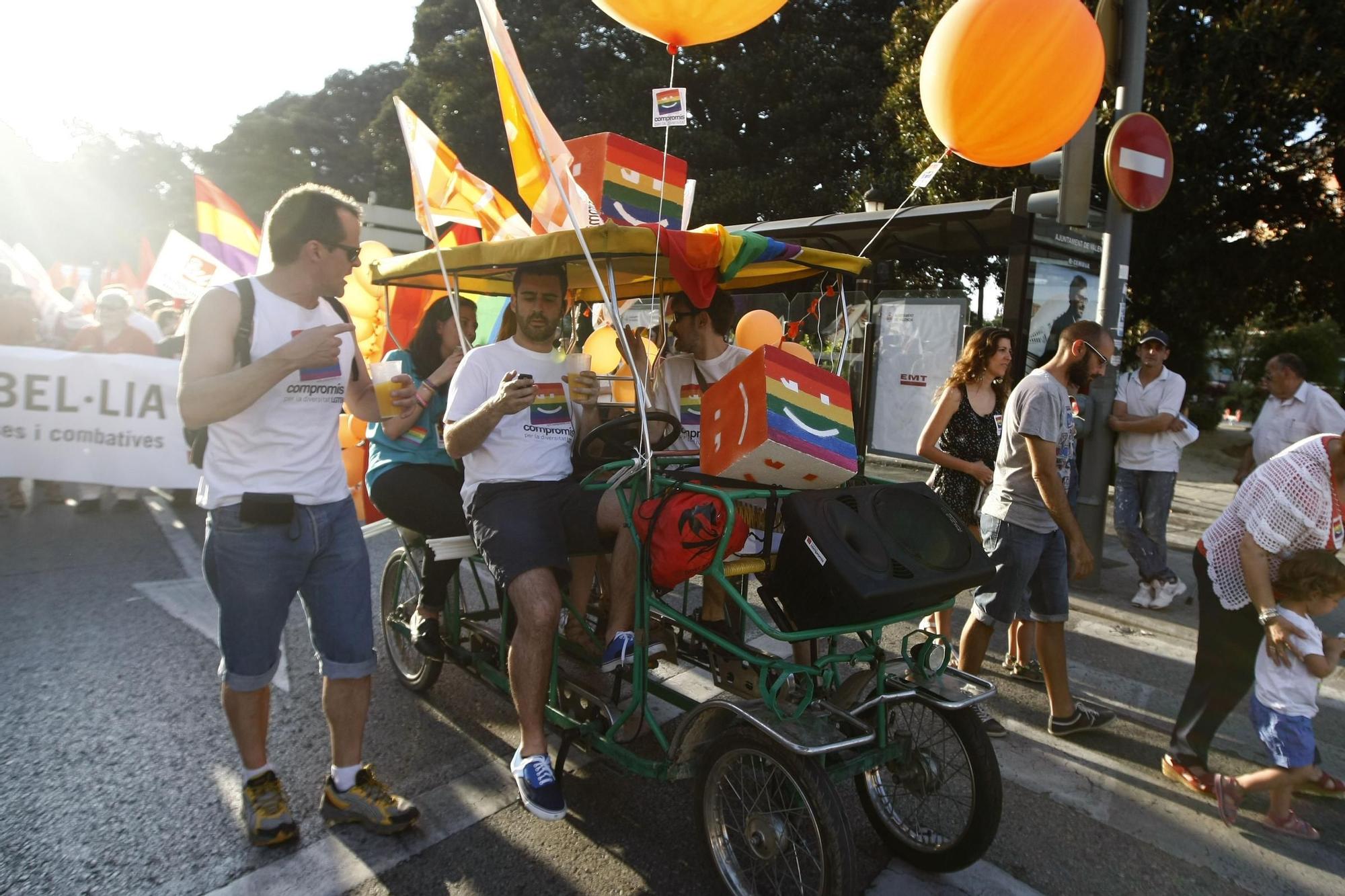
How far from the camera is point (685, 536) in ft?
8.64

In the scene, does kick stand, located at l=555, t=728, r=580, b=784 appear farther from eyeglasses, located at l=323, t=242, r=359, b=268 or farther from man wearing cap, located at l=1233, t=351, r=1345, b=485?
man wearing cap, located at l=1233, t=351, r=1345, b=485

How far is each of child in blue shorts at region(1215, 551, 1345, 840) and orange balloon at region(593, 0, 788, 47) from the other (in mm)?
3119

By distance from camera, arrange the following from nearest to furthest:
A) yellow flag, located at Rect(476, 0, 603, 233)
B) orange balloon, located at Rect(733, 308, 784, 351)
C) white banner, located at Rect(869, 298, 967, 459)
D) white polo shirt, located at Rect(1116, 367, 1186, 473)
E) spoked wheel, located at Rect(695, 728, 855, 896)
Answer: spoked wheel, located at Rect(695, 728, 855, 896) → yellow flag, located at Rect(476, 0, 603, 233) → orange balloon, located at Rect(733, 308, 784, 351) → white polo shirt, located at Rect(1116, 367, 1186, 473) → white banner, located at Rect(869, 298, 967, 459)

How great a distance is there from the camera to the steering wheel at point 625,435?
10.5ft

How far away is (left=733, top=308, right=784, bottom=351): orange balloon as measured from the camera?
4836mm

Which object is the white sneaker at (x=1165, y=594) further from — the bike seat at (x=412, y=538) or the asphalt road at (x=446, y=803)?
the bike seat at (x=412, y=538)

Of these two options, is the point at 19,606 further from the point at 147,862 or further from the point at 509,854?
the point at 509,854

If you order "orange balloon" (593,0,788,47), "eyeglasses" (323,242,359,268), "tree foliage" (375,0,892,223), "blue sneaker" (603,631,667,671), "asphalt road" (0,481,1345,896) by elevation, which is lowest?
"asphalt road" (0,481,1345,896)

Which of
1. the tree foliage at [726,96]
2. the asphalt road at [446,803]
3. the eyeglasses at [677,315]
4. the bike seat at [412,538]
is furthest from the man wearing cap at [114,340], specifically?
the tree foliage at [726,96]

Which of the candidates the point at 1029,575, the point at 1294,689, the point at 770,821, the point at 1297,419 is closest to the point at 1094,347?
the point at 1029,575

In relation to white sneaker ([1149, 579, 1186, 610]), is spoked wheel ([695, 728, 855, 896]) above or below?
below

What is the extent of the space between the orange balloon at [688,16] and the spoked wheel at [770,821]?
302 cm

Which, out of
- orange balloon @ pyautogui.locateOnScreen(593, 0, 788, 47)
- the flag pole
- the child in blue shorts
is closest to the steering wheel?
the flag pole

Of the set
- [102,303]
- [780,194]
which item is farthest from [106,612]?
[780,194]
